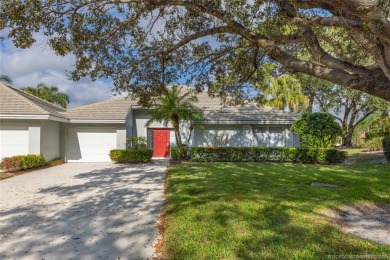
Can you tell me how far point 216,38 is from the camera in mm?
10242

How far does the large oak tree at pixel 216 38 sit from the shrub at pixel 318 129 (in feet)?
24.9

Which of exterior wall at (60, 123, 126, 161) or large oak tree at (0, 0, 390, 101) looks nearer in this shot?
large oak tree at (0, 0, 390, 101)

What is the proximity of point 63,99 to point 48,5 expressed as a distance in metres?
37.9

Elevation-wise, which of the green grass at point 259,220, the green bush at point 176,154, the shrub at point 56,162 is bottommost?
the green grass at point 259,220

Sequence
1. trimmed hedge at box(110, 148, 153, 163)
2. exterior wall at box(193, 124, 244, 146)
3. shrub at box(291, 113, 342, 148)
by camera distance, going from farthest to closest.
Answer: exterior wall at box(193, 124, 244, 146) < trimmed hedge at box(110, 148, 153, 163) < shrub at box(291, 113, 342, 148)

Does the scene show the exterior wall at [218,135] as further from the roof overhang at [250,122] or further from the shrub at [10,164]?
the shrub at [10,164]

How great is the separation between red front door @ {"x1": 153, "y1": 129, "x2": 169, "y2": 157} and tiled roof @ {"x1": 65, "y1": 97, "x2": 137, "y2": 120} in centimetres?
295

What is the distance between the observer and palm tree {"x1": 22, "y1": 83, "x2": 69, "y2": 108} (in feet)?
131

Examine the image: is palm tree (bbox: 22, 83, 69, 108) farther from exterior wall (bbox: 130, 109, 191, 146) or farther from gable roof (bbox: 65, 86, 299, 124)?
exterior wall (bbox: 130, 109, 191, 146)

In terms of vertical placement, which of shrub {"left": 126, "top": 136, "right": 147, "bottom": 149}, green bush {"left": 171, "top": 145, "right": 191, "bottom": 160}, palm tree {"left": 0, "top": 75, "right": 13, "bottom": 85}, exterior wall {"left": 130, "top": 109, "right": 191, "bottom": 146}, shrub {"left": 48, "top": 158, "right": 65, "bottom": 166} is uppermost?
palm tree {"left": 0, "top": 75, "right": 13, "bottom": 85}

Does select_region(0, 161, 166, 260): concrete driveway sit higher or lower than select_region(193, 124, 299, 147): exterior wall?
lower

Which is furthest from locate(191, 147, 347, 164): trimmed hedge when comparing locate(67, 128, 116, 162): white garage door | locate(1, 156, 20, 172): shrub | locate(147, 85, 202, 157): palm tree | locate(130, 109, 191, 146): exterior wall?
locate(1, 156, 20, 172): shrub

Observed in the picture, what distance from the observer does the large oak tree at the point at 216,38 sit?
4962 millimetres

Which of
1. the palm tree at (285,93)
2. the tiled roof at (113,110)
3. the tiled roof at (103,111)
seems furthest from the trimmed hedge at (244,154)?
the palm tree at (285,93)
